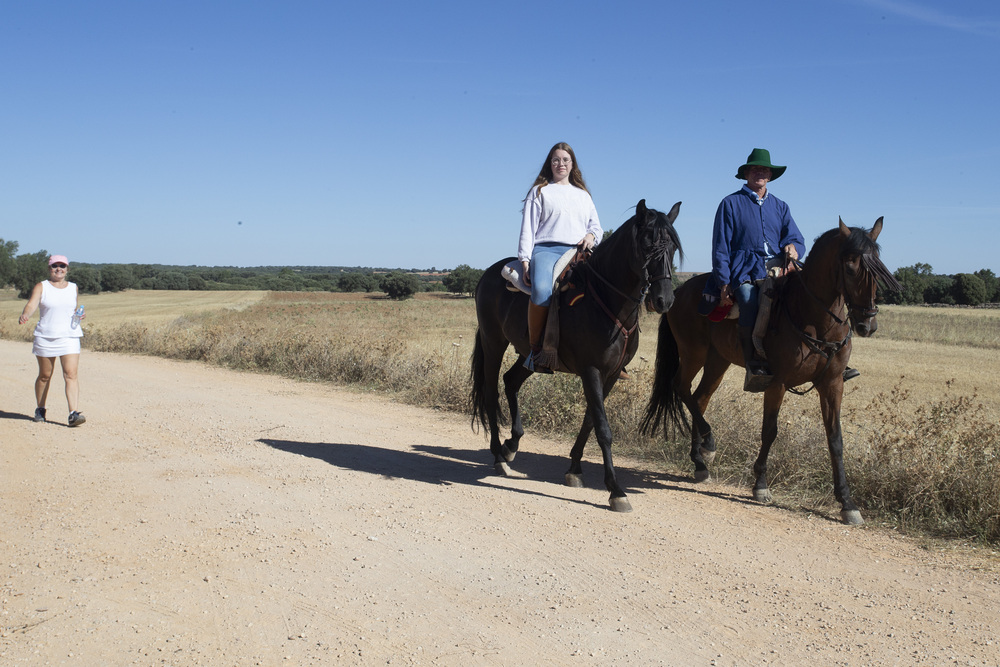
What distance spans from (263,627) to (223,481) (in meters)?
2.88

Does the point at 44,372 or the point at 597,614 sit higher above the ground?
the point at 44,372

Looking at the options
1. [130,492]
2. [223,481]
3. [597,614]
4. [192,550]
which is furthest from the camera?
[223,481]

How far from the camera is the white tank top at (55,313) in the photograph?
8484 mm

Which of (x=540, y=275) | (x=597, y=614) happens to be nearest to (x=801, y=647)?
(x=597, y=614)

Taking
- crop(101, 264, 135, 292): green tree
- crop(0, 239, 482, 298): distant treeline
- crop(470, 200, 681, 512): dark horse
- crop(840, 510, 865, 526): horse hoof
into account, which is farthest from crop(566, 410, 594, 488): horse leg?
crop(101, 264, 135, 292): green tree

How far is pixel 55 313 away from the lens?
27.9 ft

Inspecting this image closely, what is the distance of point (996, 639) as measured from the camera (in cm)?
368

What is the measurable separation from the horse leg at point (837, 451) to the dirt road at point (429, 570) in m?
0.18

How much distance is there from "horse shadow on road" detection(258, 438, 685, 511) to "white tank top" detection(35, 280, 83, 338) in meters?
2.93

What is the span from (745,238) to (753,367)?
117cm

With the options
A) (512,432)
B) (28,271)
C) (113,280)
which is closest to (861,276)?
(512,432)

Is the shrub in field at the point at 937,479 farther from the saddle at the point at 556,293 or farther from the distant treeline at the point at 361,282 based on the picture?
the distant treeline at the point at 361,282

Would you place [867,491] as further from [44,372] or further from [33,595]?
[44,372]

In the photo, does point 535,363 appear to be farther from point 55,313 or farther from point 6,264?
point 6,264
